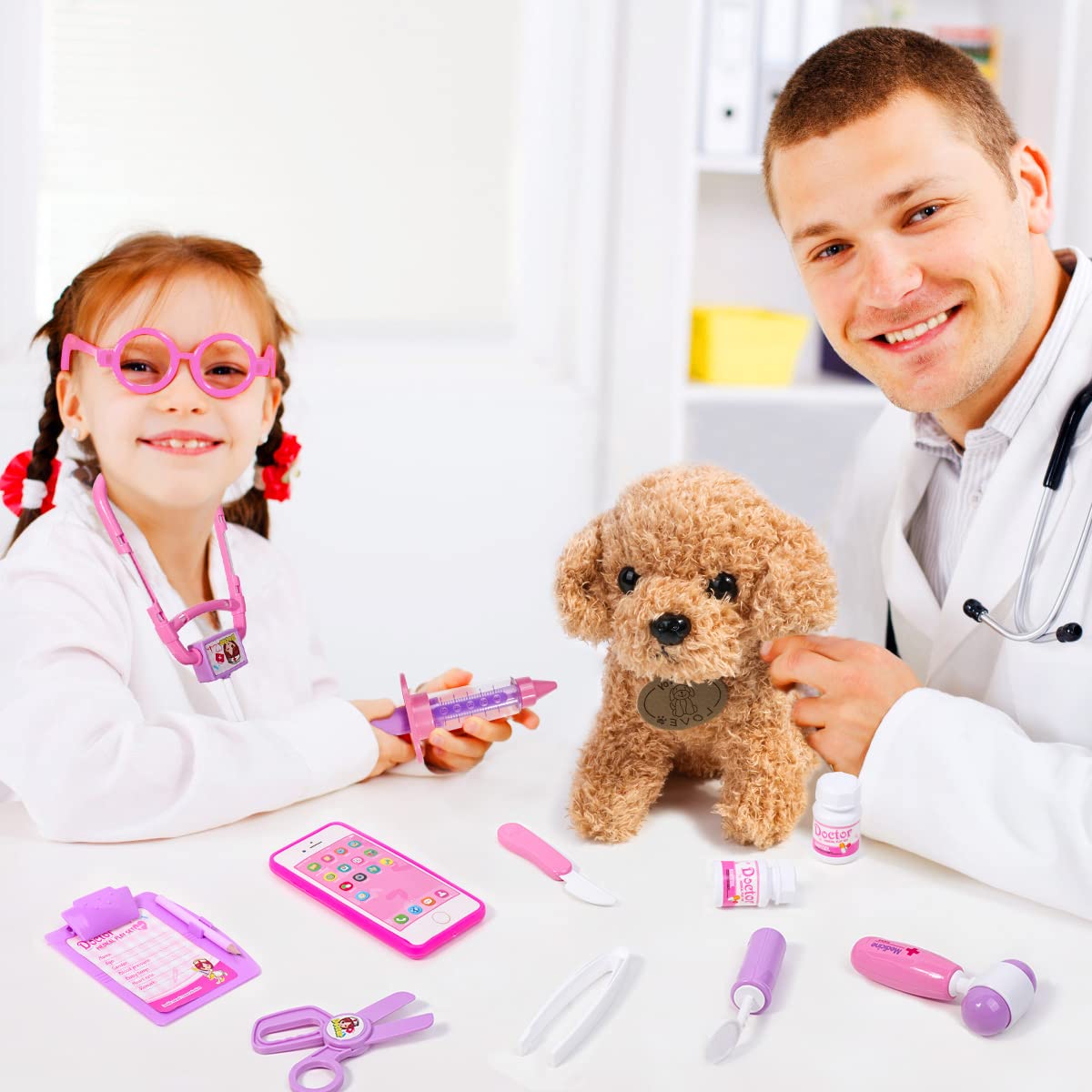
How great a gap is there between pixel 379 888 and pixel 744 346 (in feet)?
5.62

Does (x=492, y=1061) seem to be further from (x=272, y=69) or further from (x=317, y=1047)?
(x=272, y=69)

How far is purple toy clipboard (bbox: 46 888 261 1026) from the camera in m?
0.85

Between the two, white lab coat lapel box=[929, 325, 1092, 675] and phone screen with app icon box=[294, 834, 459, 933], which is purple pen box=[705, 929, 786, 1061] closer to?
phone screen with app icon box=[294, 834, 459, 933]

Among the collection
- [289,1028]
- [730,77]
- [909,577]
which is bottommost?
[289,1028]

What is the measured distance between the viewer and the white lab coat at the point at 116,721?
108 centimetres

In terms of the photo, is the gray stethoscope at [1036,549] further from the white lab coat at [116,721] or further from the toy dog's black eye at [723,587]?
the white lab coat at [116,721]

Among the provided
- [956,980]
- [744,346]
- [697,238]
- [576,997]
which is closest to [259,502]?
[576,997]

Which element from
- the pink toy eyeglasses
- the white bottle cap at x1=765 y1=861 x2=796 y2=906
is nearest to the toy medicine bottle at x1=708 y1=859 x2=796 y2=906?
the white bottle cap at x1=765 y1=861 x2=796 y2=906

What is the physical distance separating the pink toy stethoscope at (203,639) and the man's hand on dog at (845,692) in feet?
1.90

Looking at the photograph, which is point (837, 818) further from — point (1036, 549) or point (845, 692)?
point (1036, 549)

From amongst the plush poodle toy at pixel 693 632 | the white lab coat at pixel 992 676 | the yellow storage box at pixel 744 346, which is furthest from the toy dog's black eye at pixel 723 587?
the yellow storage box at pixel 744 346

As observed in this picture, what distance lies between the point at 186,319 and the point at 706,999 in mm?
899

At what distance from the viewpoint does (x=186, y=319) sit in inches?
50.9

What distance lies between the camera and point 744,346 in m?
2.45
